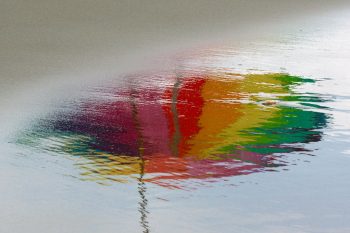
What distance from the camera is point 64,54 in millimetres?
5629

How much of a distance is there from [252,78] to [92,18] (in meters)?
3.18

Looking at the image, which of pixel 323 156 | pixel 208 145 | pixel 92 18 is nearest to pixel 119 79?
pixel 208 145

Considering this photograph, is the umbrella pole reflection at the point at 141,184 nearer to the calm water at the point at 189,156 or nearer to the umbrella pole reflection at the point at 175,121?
the calm water at the point at 189,156

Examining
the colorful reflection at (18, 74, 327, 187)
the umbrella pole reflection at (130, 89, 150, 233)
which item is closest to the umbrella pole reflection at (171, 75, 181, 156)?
the colorful reflection at (18, 74, 327, 187)

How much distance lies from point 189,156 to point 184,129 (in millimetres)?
452

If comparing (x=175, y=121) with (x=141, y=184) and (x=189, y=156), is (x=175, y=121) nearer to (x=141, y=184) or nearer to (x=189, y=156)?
(x=189, y=156)

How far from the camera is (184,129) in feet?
12.1

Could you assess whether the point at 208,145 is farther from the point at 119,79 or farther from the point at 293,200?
the point at 119,79

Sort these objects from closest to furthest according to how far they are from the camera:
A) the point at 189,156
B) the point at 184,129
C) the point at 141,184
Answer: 1. the point at 141,184
2. the point at 189,156
3. the point at 184,129

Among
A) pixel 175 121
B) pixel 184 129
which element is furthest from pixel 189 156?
pixel 175 121

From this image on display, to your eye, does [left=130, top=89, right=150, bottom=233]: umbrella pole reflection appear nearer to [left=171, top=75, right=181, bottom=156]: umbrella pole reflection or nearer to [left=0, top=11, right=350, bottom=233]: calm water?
[left=0, top=11, right=350, bottom=233]: calm water

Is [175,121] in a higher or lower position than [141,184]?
higher

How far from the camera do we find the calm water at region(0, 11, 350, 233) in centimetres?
252

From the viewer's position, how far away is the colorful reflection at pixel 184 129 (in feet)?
10.1
